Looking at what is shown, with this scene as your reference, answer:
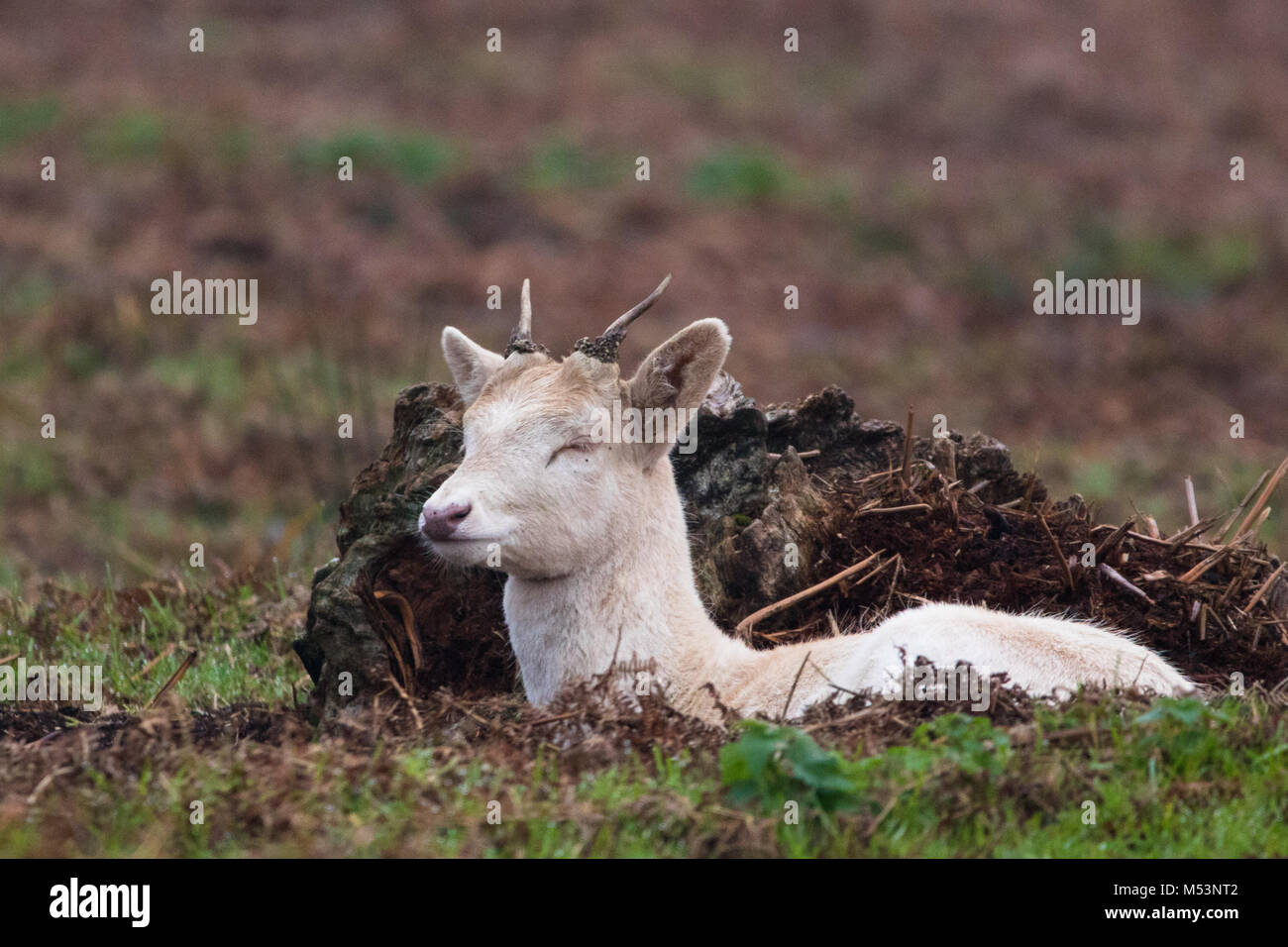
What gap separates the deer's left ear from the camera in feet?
24.8

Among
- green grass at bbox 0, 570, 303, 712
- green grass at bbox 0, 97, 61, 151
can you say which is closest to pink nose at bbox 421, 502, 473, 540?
green grass at bbox 0, 570, 303, 712

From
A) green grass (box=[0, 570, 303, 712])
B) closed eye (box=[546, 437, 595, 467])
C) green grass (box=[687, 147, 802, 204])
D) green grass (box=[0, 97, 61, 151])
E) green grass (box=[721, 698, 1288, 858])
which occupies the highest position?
green grass (box=[0, 97, 61, 151])

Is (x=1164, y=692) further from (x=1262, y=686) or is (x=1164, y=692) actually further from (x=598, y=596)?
(x=598, y=596)

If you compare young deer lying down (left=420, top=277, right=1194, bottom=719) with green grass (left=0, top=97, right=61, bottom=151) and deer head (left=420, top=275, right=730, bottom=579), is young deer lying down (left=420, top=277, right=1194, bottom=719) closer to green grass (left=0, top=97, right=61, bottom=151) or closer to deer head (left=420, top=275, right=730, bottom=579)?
deer head (left=420, top=275, right=730, bottom=579)

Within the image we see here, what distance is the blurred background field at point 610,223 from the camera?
19984 mm

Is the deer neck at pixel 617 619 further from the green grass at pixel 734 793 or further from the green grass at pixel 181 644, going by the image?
the green grass at pixel 181 644

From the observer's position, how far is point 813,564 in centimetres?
891

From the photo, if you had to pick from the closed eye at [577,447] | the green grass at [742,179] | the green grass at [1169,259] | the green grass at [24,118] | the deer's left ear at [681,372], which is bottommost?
the closed eye at [577,447]

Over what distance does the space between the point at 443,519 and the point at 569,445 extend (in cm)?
85

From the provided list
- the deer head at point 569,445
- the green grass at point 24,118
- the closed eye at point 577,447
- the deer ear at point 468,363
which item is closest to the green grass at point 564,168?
the green grass at point 24,118

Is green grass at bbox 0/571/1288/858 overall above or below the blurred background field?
below

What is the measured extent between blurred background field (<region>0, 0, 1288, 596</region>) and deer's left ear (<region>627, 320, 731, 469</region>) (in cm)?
479

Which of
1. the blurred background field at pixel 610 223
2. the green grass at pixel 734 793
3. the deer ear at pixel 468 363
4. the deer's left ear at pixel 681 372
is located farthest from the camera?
the blurred background field at pixel 610 223

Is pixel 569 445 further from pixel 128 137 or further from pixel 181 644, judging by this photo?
pixel 128 137
